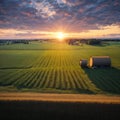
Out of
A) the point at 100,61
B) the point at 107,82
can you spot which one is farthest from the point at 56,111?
the point at 100,61

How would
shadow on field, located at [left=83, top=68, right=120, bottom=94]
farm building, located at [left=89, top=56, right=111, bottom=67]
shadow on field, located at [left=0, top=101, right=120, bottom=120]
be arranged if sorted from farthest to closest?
farm building, located at [left=89, top=56, right=111, bottom=67] < shadow on field, located at [left=83, top=68, right=120, bottom=94] < shadow on field, located at [left=0, top=101, right=120, bottom=120]

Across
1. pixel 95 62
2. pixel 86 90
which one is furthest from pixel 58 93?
pixel 95 62

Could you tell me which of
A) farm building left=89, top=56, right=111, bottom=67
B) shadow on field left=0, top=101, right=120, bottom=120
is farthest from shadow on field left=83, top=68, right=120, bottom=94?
shadow on field left=0, top=101, right=120, bottom=120

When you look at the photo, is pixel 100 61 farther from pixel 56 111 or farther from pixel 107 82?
pixel 56 111

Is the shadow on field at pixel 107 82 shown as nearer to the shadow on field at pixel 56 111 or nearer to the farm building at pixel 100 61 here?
the farm building at pixel 100 61

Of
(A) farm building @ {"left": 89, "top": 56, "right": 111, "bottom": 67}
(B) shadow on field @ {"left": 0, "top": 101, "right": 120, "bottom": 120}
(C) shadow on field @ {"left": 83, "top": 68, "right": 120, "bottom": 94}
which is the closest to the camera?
(B) shadow on field @ {"left": 0, "top": 101, "right": 120, "bottom": 120}

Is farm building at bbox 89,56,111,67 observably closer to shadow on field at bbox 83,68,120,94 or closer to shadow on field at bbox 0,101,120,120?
shadow on field at bbox 83,68,120,94

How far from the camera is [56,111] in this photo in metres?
15.8

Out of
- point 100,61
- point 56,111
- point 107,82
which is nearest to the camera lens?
point 56,111

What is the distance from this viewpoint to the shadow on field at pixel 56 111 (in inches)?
609

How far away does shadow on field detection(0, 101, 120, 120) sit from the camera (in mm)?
15469

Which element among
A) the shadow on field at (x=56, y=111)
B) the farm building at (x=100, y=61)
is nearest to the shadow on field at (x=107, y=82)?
the farm building at (x=100, y=61)

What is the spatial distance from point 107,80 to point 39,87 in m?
9.26

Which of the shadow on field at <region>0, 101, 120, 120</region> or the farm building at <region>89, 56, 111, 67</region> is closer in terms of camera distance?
the shadow on field at <region>0, 101, 120, 120</region>
